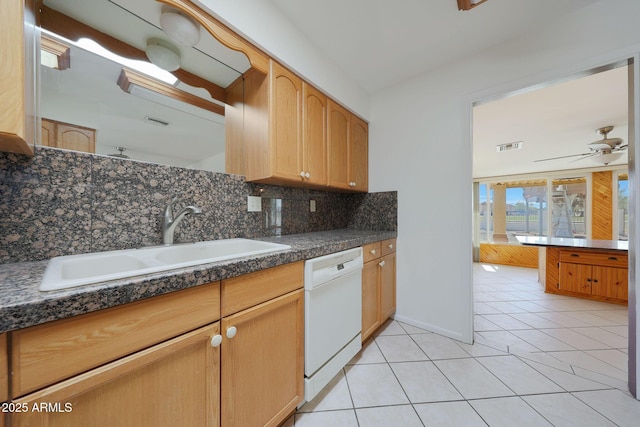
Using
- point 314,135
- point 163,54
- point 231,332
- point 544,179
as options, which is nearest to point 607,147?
point 544,179

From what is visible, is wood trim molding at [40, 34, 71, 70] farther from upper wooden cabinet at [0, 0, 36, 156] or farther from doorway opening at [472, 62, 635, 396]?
doorway opening at [472, 62, 635, 396]

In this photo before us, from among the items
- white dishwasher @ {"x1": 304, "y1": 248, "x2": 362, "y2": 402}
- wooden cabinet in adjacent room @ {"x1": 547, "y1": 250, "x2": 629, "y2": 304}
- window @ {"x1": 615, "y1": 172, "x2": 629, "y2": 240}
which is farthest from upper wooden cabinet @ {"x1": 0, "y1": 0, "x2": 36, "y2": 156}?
window @ {"x1": 615, "y1": 172, "x2": 629, "y2": 240}

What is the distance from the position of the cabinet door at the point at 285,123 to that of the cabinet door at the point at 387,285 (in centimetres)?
111

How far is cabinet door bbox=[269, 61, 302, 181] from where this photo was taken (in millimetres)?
1416

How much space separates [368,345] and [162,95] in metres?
2.25

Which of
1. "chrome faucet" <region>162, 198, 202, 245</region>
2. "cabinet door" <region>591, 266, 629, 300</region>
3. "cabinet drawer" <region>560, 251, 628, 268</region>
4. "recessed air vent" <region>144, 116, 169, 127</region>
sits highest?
"recessed air vent" <region>144, 116, 169, 127</region>

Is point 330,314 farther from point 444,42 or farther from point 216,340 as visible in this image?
point 444,42

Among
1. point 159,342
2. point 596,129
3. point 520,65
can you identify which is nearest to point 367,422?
point 159,342

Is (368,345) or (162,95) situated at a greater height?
(162,95)

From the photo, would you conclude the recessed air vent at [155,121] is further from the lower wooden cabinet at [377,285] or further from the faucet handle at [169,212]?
the lower wooden cabinet at [377,285]

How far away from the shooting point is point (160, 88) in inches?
49.8

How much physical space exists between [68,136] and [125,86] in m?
0.36

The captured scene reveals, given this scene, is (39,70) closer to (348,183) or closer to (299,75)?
(299,75)

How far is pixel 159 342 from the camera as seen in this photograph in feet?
2.18
